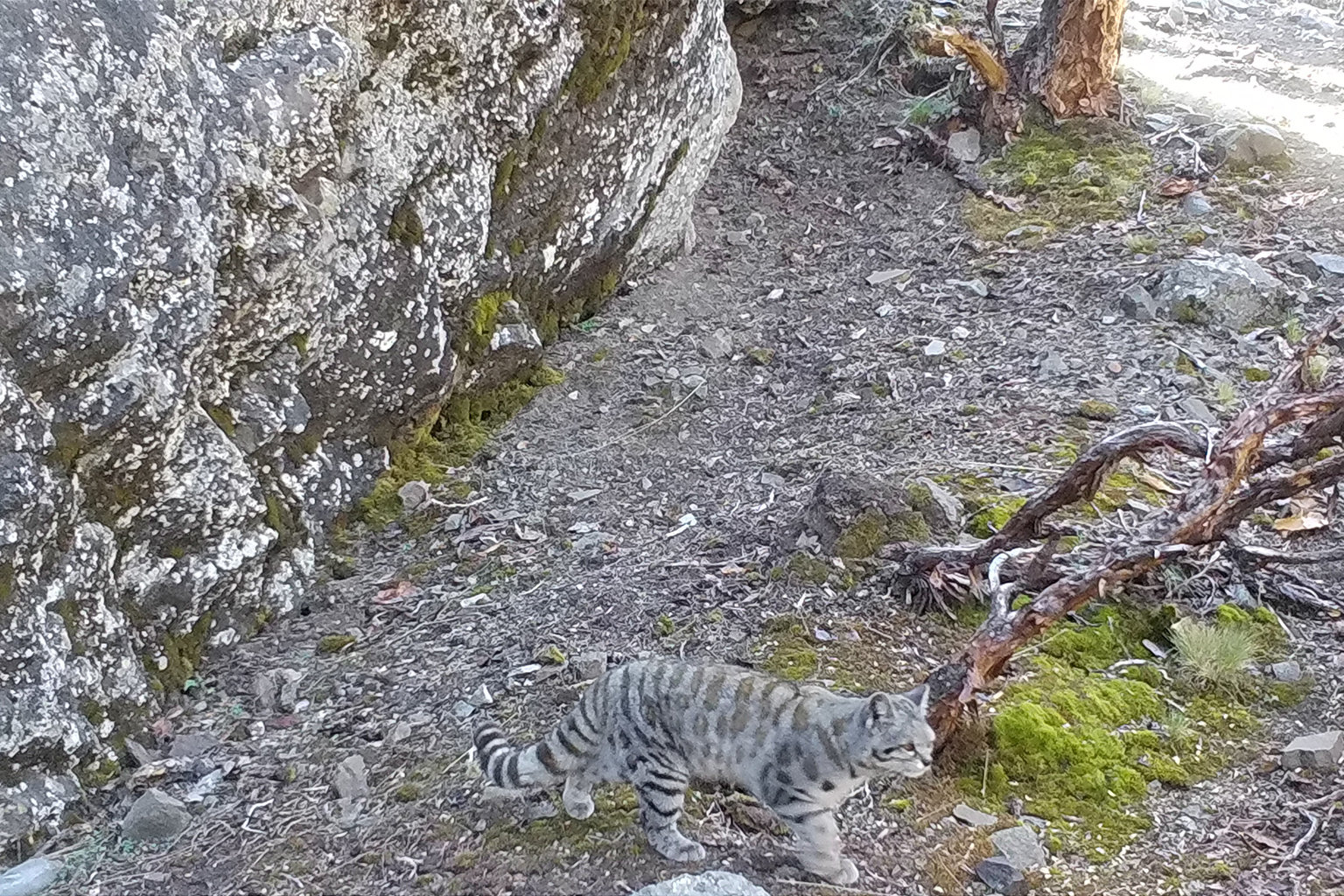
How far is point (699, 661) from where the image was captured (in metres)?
3.96

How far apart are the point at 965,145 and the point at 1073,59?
3.10 feet

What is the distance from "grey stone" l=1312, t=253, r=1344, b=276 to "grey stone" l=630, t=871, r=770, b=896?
5659 millimetres

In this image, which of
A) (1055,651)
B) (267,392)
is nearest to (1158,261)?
(1055,651)

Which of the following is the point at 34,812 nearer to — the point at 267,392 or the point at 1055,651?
the point at 267,392

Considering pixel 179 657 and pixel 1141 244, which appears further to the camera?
pixel 1141 244

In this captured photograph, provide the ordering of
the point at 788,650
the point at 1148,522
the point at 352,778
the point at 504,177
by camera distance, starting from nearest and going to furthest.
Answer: the point at 352,778 < the point at 1148,522 < the point at 788,650 < the point at 504,177

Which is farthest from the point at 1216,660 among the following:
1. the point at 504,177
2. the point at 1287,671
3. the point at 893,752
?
the point at 504,177

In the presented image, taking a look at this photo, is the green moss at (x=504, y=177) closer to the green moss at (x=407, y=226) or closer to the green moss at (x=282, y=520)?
the green moss at (x=407, y=226)

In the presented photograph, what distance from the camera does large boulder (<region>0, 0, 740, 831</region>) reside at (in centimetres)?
414

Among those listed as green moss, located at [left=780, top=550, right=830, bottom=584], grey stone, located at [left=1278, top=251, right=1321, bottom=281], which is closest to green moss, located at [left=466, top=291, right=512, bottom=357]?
green moss, located at [left=780, top=550, right=830, bottom=584]

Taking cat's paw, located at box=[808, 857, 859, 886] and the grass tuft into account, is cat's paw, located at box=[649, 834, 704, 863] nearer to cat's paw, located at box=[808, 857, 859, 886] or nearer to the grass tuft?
cat's paw, located at box=[808, 857, 859, 886]

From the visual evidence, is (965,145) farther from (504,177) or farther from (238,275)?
(238,275)

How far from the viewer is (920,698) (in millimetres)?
3473

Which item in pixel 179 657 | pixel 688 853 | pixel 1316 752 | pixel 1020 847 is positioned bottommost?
pixel 1316 752
